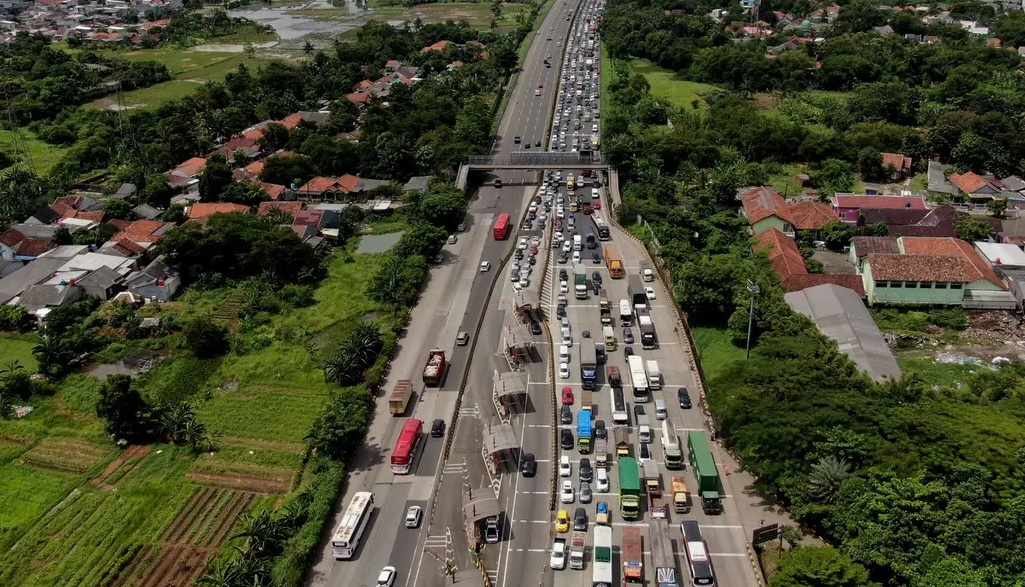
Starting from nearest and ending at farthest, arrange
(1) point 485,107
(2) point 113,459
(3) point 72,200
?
1. (2) point 113,459
2. (3) point 72,200
3. (1) point 485,107

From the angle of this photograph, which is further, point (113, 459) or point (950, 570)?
point (113, 459)

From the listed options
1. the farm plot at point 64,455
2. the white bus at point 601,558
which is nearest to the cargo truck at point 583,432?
the white bus at point 601,558

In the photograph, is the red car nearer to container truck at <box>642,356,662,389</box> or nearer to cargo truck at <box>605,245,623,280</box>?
container truck at <box>642,356,662,389</box>

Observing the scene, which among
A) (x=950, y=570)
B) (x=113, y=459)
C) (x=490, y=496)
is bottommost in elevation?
(x=113, y=459)

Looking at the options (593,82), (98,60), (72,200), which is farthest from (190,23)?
(72,200)

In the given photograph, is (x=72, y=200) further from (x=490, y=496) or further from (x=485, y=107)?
(x=490, y=496)

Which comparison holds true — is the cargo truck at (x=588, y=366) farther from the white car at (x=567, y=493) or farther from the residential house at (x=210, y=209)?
the residential house at (x=210, y=209)
